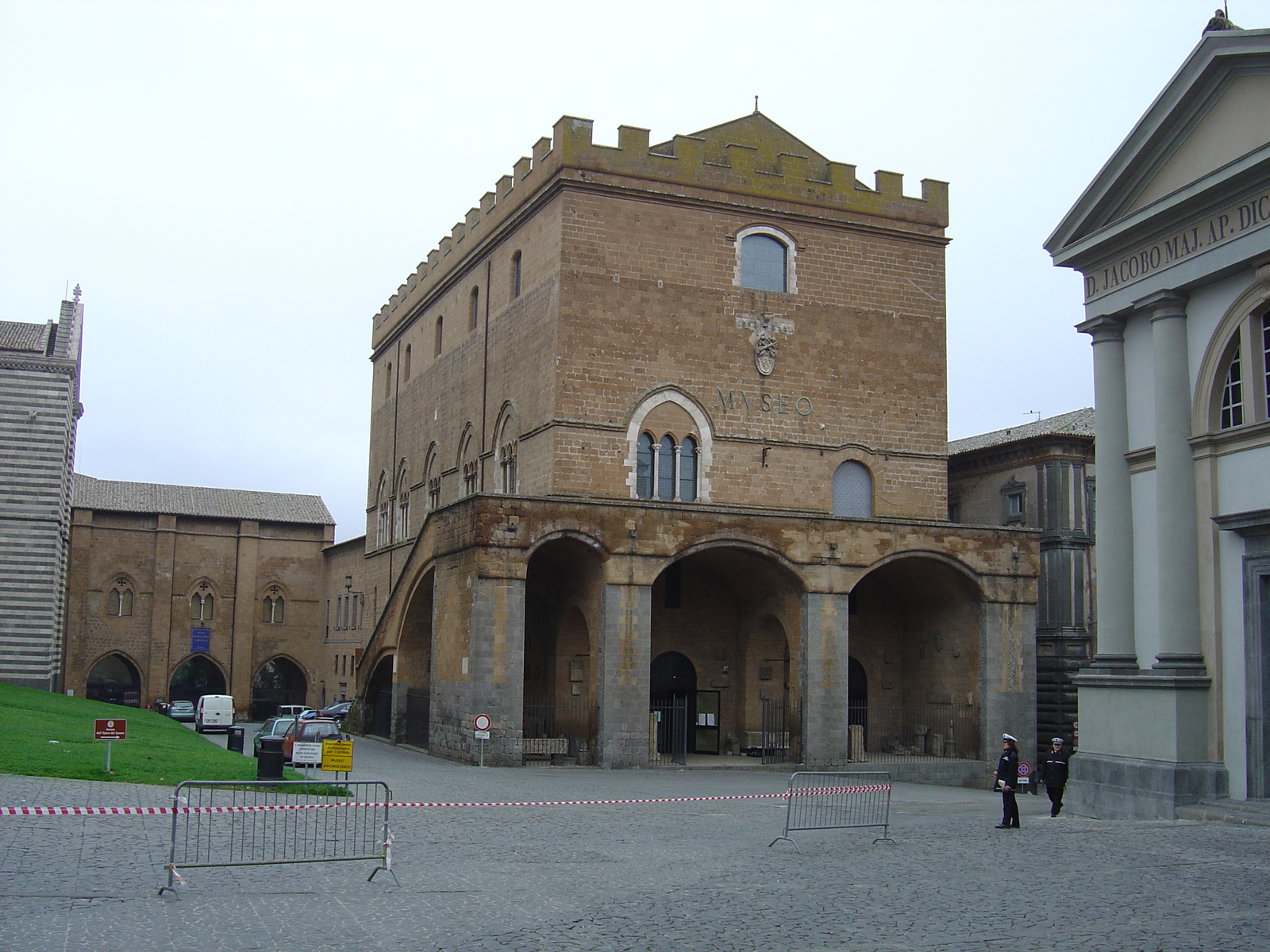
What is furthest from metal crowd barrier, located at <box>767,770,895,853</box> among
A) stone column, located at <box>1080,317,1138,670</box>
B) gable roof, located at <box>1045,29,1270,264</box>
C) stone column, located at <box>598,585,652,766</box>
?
gable roof, located at <box>1045,29,1270,264</box>

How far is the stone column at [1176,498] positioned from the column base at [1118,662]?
0.58m

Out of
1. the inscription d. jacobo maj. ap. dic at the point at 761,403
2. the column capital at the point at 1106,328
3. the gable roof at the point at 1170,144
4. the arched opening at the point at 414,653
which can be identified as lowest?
the arched opening at the point at 414,653

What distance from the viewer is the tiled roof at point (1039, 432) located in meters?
38.8

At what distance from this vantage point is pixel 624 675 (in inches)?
1112

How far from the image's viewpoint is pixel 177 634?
185 ft

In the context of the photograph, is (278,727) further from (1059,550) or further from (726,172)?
(1059,550)

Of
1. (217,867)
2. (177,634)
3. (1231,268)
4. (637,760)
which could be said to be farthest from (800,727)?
(177,634)

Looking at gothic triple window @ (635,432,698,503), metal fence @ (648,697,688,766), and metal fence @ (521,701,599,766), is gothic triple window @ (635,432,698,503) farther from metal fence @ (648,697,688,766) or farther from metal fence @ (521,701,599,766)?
metal fence @ (521,701,599,766)

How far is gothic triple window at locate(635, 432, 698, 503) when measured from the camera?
32.9 metres

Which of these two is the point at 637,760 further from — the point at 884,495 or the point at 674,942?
the point at 674,942

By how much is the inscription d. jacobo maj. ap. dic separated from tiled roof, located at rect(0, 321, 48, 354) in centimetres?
2634

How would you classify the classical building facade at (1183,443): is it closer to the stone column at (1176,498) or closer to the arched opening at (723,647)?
the stone column at (1176,498)

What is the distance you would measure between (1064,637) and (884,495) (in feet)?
23.7

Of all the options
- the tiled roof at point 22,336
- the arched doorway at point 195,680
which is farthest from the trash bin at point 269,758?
the arched doorway at point 195,680
